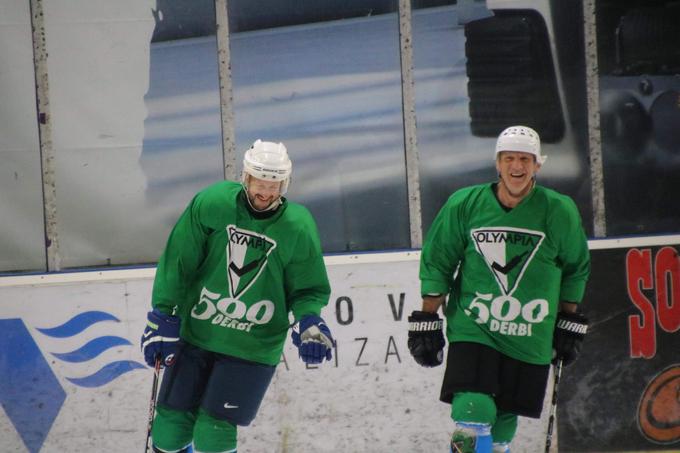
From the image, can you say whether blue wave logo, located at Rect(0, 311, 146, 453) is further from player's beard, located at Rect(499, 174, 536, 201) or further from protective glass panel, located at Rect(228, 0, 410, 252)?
player's beard, located at Rect(499, 174, 536, 201)

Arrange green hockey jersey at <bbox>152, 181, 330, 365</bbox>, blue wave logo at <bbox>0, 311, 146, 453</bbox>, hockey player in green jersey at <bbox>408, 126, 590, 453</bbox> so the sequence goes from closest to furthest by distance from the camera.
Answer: green hockey jersey at <bbox>152, 181, 330, 365</bbox>
hockey player in green jersey at <bbox>408, 126, 590, 453</bbox>
blue wave logo at <bbox>0, 311, 146, 453</bbox>

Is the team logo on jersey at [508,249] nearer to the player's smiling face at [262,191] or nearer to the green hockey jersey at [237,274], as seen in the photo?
the green hockey jersey at [237,274]

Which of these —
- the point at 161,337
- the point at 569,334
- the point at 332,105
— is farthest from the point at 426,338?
the point at 332,105

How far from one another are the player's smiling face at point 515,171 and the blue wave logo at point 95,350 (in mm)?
2215

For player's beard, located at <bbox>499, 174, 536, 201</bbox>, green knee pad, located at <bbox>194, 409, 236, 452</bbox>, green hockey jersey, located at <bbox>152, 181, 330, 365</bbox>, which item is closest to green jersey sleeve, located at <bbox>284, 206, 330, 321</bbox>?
green hockey jersey, located at <bbox>152, 181, 330, 365</bbox>

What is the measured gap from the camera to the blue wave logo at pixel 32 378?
18.2 feet

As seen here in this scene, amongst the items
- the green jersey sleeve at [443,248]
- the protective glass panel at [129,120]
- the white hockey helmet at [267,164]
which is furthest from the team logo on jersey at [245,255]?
the protective glass panel at [129,120]

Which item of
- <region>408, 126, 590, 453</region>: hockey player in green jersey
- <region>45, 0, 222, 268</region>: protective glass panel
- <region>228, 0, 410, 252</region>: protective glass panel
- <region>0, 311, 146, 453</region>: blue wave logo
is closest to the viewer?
<region>408, 126, 590, 453</region>: hockey player in green jersey

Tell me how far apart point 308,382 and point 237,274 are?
5.14 ft

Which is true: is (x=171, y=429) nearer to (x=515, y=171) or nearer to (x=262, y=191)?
(x=262, y=191)

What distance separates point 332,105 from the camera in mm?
5809

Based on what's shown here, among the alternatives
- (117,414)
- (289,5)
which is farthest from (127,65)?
(117,414)

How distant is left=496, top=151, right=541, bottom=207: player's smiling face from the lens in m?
4.27

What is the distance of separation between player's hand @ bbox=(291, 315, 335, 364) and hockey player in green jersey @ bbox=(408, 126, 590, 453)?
16.1 inches
